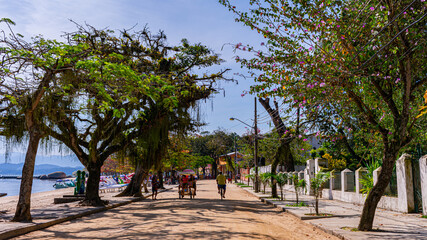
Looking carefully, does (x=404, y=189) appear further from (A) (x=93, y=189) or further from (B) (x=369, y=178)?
(A) (x=93, y=189)

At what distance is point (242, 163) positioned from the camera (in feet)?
234

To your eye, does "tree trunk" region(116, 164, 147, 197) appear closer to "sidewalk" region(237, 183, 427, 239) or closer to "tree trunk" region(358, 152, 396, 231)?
"sidewalk" region(237, 183, 427, 239)

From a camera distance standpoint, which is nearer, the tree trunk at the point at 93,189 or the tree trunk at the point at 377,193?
the tree trunk at the point at 377,193

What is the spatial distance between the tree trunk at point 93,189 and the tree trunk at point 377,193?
1421cm

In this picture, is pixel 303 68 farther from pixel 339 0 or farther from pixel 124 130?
pixel 124 130

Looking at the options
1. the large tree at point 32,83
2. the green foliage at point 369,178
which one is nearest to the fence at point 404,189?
the green foliage at point 369,178

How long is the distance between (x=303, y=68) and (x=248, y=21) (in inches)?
89.2

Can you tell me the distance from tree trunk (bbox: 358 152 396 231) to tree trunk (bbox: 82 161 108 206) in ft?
46.6

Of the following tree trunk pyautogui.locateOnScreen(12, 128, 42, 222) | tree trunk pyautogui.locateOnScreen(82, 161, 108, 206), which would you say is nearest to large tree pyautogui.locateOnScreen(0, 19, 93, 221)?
tree trunk pyautogui.locateOnScreen(12, 128, 42, 222)

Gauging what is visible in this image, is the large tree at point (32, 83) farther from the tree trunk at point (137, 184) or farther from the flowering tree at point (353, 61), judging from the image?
the tree trunk at point (137, 184)

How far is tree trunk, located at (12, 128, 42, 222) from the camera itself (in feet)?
41.0

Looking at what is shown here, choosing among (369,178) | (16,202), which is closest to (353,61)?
(369,178)

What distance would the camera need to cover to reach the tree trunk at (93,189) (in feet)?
65.3

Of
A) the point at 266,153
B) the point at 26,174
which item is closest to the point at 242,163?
the point at 266,153
